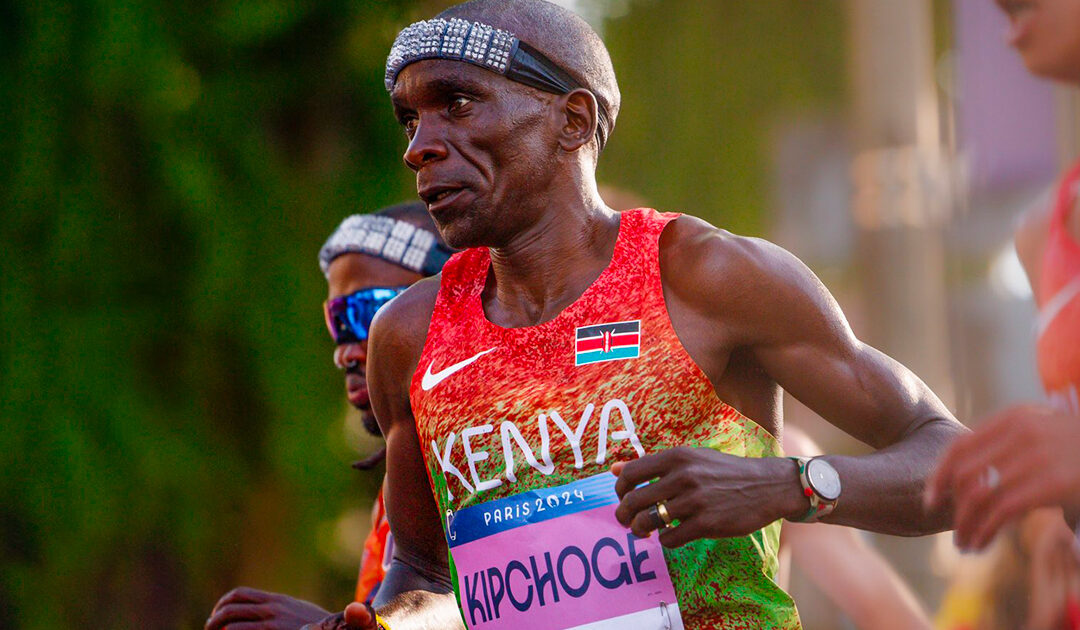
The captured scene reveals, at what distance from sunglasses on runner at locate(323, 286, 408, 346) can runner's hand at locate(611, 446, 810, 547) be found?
230 centimetres

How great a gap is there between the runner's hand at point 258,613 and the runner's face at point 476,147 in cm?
107

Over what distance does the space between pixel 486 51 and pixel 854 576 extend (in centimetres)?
234

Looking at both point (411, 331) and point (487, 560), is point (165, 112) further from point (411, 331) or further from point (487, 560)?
point (487, 560)

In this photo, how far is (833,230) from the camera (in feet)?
30.4

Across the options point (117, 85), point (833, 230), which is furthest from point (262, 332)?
point (833, 230)

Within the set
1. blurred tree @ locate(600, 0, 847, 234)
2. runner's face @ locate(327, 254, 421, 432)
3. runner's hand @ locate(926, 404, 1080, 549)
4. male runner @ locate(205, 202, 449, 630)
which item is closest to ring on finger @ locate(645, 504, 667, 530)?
runner's hand @ locate(926, 404, 1080, 549)

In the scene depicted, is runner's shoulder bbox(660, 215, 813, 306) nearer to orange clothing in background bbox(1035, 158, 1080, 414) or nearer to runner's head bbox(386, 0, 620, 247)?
runner's head bbox(386, 0, 620, 247)

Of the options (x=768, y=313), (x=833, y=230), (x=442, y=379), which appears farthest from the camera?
(x=833, y=230)

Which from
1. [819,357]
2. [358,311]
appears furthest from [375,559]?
[819,357]

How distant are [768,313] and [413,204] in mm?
2505

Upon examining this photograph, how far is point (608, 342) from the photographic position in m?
2.98

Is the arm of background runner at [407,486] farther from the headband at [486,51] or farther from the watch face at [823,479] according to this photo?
the watch face at [823,479]

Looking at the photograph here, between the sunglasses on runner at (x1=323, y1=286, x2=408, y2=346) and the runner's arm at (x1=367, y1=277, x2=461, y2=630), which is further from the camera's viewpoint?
the sunglasses on runner at (x1=323, y1=286, x2=408, y2=346)

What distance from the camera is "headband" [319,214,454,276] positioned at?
486 centimetres
